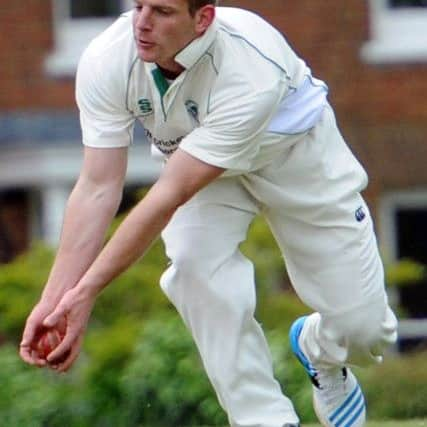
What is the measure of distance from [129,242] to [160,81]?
1.83 feet

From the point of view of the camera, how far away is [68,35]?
53.6ft

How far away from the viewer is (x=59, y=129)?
16.1m

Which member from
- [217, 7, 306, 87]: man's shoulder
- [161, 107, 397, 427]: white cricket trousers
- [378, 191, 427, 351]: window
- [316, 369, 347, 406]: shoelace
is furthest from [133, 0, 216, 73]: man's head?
[378, 191, 427, 351]: window

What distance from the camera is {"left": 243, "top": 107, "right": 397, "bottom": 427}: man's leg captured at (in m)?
8.02

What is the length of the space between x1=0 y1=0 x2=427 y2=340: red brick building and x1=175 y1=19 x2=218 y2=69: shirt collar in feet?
27.7

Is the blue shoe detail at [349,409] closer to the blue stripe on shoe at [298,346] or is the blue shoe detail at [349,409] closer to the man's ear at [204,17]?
the blue stripe on shoe at [298,346]

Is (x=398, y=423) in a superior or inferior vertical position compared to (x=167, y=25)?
inferior

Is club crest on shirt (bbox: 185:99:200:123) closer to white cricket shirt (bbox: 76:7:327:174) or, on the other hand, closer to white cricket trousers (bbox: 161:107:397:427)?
white cricket shirt (bbox: 76:7:327:174)

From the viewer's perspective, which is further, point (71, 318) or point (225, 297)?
point (225, 297)

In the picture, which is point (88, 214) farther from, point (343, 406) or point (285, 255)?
point (343, 406)

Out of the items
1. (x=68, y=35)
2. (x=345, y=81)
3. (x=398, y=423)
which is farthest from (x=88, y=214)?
(x=68, y=35)

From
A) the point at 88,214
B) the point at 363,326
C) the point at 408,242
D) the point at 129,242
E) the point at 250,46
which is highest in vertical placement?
the point at 250,46

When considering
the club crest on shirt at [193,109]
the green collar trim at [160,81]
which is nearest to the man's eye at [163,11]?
the green collar trim at [160,81]

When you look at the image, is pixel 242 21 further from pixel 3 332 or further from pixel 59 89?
pixel 59 89
